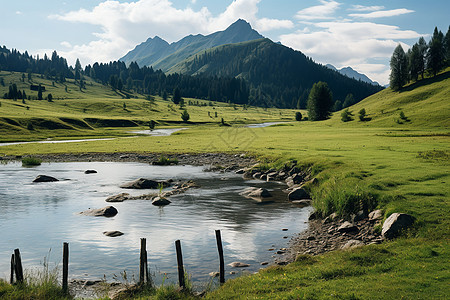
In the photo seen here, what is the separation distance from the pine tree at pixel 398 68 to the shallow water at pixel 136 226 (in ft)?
498

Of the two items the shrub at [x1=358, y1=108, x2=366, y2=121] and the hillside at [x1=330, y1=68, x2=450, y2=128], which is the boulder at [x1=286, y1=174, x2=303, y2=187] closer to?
the hillside at [x1=330, y1=68, x2=450, y2=128]

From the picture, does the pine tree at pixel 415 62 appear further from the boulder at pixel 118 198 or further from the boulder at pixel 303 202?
the boulder at pixel 118 198

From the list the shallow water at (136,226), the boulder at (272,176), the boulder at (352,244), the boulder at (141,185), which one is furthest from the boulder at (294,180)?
the boulder at (352,244)

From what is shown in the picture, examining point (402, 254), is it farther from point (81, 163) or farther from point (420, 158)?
point (81, 163)

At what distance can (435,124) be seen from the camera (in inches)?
3856

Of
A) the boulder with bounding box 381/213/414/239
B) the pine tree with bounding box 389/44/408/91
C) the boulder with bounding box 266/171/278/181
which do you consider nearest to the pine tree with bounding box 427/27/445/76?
the pine tree with bounding box 389/44/408/91

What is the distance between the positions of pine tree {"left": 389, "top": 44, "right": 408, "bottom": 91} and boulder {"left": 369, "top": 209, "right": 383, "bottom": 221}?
165461 mm

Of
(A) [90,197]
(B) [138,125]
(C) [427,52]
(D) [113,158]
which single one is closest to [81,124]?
(B) [138,125]

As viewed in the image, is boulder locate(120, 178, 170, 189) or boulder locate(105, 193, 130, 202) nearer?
boulder locate(105, 193, 130, 202)

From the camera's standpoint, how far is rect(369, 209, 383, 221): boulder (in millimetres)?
21547

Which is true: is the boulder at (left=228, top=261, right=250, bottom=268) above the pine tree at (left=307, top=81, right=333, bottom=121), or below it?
below

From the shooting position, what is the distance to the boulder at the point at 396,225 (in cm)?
1858

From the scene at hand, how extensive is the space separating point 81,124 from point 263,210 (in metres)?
119

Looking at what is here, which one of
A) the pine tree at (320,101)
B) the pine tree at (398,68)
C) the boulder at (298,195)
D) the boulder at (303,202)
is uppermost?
the pine tree at (398,68)
